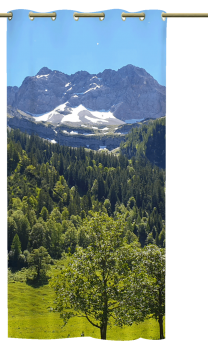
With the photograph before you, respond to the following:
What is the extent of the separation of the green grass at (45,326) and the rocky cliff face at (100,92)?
9.57 feet

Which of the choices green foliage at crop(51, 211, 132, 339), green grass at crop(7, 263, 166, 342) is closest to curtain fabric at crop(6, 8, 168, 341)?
green grass at crop(7, 263, 166, 342)

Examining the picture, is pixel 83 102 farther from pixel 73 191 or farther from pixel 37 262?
pixel 37 262

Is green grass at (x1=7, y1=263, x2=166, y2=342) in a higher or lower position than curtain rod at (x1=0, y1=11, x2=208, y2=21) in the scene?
lower

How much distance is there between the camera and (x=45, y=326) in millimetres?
4492

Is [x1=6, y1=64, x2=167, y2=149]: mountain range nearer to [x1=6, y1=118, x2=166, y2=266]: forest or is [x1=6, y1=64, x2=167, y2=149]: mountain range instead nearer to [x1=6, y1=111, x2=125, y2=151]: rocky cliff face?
[x1=6, y1=111, x2=125, y2=151]: rocky cliff face

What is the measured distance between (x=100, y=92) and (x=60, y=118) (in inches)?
31.6

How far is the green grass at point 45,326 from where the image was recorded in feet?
14.6

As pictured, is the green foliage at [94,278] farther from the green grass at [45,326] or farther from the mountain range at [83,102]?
the mountain range at [83,102]

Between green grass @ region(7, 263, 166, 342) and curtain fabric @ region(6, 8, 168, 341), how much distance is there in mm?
14

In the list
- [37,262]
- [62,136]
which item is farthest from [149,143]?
[37,262]

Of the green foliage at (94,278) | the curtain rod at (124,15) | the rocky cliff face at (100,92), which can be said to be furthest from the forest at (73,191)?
the curtain rod at (124,15)

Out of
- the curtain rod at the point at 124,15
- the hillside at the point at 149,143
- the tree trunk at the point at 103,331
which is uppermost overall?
the curtain rod at the point at 124,15

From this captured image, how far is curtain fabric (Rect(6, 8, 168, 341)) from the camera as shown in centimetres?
453
